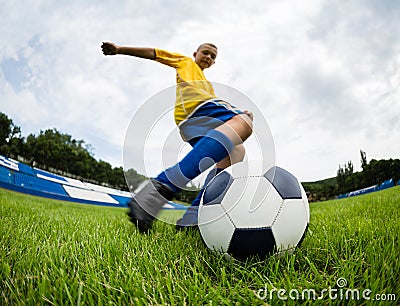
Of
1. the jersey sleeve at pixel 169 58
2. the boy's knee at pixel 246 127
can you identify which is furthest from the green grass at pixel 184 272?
the jersey sleeve at pixel 169 58

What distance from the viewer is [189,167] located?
1899 mm

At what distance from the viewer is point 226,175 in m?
1.44

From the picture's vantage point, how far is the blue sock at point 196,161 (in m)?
1.89

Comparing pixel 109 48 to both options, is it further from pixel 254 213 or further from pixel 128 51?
pixel 254 213

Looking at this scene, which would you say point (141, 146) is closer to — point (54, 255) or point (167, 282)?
point (54, 255)

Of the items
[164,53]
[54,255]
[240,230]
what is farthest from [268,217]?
[164,53]

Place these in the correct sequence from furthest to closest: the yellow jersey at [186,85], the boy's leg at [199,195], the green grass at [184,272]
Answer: the yellow jersey at [186,85], the boy's leg at [199,195], the green grass at [184,272]

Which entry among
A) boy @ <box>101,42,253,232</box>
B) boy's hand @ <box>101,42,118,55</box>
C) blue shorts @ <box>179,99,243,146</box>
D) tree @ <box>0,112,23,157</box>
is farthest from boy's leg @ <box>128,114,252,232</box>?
tree @ <box>0,112,23,157</box>

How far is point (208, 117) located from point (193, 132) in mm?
171

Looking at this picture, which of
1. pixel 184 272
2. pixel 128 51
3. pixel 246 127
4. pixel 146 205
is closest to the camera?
pixel 184 272

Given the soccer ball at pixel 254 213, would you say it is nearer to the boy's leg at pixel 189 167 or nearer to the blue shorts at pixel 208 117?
the boy's leg at pixel 189 167

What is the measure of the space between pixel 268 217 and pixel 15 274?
102 cm

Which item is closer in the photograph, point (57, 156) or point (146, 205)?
point (146, 205)

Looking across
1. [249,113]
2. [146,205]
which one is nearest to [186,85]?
[249,113]
